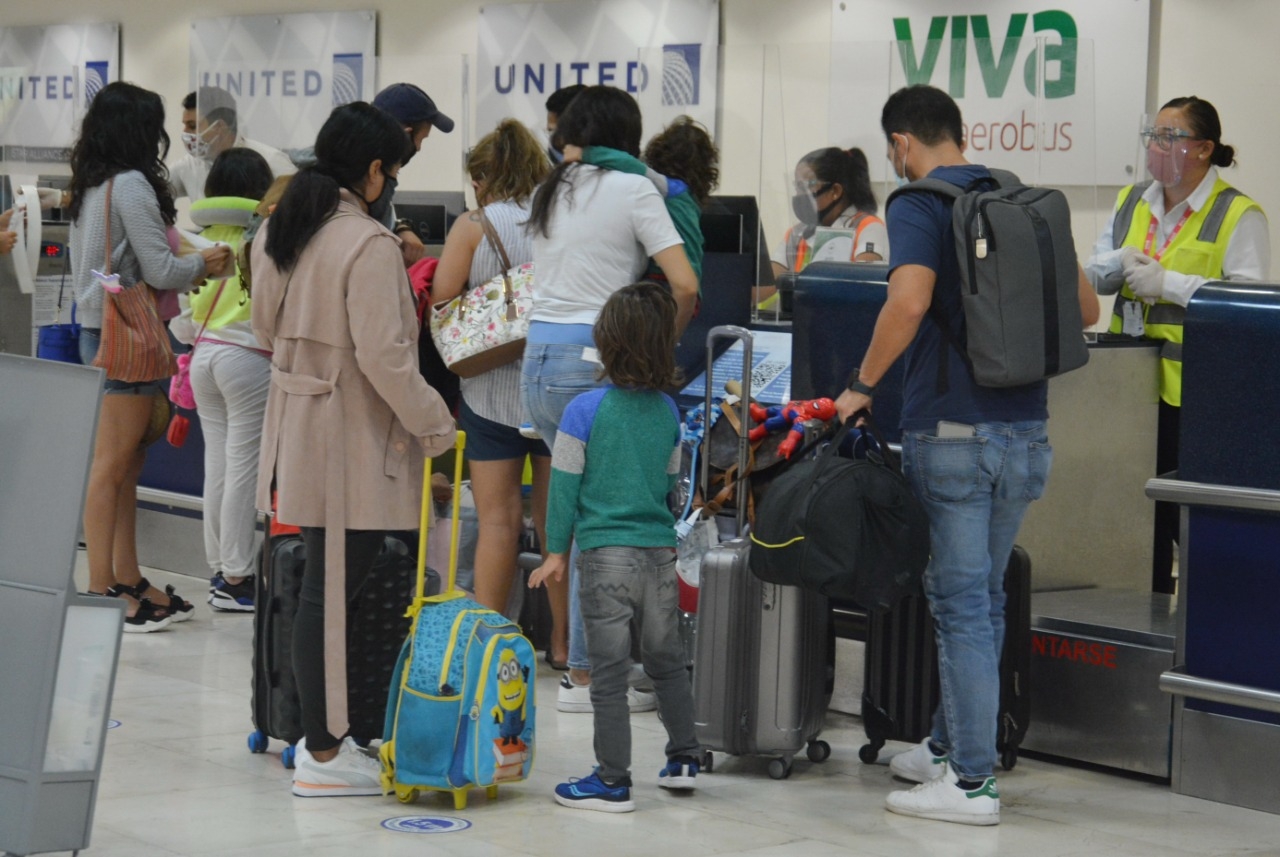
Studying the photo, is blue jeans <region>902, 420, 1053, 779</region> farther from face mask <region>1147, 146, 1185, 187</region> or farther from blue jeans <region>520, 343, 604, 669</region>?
face mask <region>1147, 146, 1185, 187</region>

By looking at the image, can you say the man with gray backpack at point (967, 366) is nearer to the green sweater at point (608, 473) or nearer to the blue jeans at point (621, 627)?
the green sweater at point (608, 473)

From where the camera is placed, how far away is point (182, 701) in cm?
440

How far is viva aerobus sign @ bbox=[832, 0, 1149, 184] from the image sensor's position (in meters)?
5.60

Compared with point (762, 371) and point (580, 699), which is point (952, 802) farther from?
point (762, 371)

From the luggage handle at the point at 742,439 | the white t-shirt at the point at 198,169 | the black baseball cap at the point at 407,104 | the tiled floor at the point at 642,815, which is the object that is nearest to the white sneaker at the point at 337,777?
the tiled floor at the point at 642,815

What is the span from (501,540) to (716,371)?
2.90 ft

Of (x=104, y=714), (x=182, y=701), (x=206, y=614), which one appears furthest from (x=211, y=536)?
(x=104, y=714)

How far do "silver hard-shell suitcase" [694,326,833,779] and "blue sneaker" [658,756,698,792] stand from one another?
0.65 ft

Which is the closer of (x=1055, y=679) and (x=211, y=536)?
(x=1055, y=679)

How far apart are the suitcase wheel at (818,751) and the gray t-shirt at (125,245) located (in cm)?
239

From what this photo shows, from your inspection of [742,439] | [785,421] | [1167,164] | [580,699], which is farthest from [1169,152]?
[580,699]

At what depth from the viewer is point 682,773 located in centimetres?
359

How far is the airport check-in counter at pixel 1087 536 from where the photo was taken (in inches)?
153

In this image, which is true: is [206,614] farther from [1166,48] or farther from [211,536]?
[1166,48]
